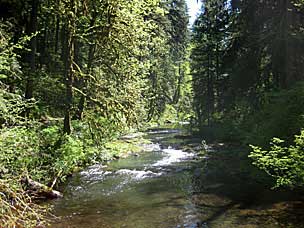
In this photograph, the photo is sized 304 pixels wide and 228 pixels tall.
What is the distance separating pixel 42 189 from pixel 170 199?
3.98 metres

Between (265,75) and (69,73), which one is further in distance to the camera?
(265,75)

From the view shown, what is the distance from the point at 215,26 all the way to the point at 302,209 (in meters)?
24.9

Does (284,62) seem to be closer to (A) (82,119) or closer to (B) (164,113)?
(A) (82,119)

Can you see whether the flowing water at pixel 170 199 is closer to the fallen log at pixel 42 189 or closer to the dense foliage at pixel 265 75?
the fallen log at pixel 42 189

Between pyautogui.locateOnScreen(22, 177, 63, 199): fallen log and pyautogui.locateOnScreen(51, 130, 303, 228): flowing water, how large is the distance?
0.36m

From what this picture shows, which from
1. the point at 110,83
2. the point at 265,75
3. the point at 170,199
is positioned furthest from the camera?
the point at 265,75

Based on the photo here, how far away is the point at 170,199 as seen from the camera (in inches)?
455

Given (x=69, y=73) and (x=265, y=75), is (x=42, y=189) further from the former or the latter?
(x=265, y=75)

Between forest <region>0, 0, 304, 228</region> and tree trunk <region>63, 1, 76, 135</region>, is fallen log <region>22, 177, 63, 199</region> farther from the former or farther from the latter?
tree trunk <region>63, 1, 76, 135</region>

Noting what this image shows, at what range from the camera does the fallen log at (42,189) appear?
10.3m

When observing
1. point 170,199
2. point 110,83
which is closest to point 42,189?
point 170,199

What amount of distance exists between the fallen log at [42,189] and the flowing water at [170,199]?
1.19ft

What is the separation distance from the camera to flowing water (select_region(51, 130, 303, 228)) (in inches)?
365

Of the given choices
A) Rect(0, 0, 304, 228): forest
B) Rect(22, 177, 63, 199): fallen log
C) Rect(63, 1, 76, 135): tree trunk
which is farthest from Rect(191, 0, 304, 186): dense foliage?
Rect(63, 1, 76, 135): tree trunk
